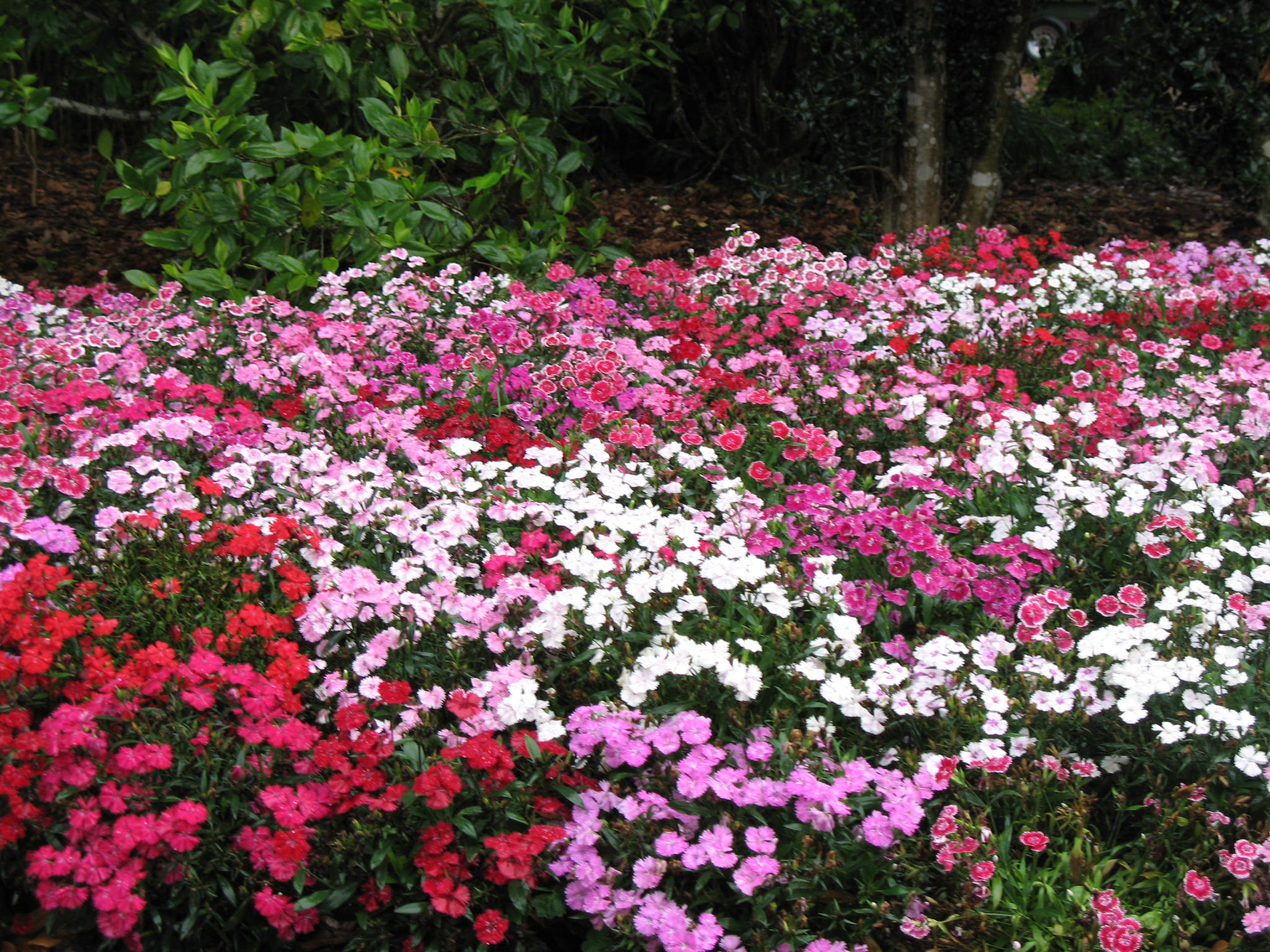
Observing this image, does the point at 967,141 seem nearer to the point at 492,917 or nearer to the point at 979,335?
the point at 979,335

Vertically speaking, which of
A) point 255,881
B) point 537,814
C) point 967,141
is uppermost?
point 967,141

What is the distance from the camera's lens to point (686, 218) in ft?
22.9

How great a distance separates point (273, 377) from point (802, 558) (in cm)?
195

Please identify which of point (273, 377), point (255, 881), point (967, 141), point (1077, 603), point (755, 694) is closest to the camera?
point (255, 881)

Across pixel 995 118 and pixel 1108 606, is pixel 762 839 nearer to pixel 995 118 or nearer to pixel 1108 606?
pixel 1108 606

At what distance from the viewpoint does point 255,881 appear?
6.99 ft

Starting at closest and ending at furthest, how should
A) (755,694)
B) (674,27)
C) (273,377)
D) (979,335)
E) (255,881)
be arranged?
1. (255,881)
2. (755,694)
3. (273,377)
4. (979,335)
5. (674,27)

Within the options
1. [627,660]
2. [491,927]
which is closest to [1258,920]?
[627,660]

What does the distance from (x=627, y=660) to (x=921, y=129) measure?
4.29 metres

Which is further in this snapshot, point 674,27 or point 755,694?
point 674,27

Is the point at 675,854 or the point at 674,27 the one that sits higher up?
the point at 674,27

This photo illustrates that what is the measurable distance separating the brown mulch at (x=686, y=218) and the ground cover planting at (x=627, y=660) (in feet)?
8.70

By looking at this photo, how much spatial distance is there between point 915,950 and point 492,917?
32.4 inches

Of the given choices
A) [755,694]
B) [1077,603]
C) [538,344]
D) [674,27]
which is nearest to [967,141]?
[674,27]
